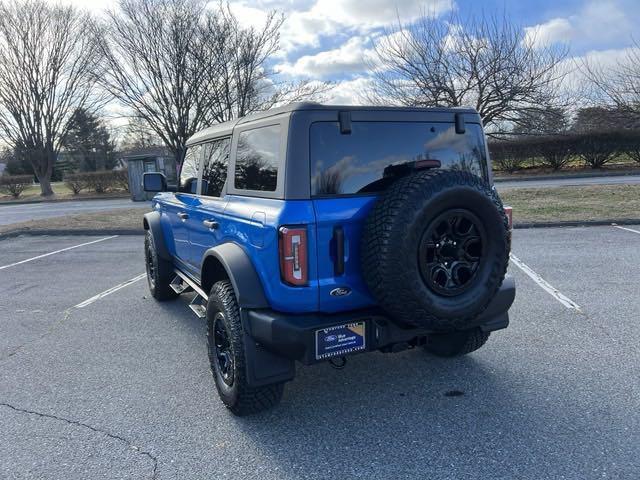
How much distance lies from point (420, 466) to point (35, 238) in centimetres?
1204

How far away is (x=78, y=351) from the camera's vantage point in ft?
13.8

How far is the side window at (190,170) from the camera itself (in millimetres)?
4249

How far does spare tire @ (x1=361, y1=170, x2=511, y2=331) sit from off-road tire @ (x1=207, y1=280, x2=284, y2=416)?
2.86 feet

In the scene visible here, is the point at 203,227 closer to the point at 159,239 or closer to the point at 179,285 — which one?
the point at 179,285

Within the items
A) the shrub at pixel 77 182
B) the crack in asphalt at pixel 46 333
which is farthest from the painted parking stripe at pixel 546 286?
the shrub at pixel 77 182

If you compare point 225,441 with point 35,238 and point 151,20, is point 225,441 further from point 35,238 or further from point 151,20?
point 151,20

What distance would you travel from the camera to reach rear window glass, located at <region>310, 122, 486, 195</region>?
2734 mm

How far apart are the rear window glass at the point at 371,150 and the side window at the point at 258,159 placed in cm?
27

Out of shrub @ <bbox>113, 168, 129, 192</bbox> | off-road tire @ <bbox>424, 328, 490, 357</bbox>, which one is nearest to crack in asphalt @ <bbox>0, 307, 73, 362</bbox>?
off-road tire @ <bbox>424, 328, 490, 357</bbox>

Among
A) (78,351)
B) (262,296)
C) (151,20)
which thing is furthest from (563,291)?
(151,20)

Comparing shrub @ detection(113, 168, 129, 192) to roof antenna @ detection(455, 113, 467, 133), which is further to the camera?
shrub @ detection(113, 168, 129, 192)

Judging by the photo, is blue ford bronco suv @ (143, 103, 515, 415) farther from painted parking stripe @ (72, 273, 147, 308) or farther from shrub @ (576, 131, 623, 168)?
shrub @ (576, 131, 623, 168)

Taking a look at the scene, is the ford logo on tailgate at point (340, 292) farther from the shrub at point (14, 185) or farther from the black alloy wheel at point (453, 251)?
the shrub at point (14, 185)

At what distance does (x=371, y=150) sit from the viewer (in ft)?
9.41
